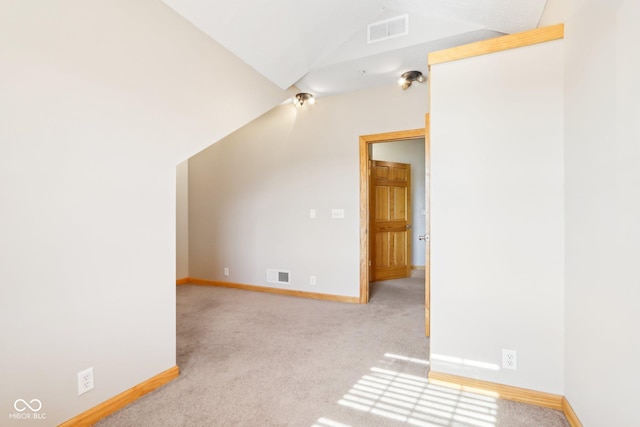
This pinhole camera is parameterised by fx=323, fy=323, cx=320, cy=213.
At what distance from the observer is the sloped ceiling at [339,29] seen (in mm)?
2367

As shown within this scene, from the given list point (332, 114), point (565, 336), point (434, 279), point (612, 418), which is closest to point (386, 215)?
point (332, 114)

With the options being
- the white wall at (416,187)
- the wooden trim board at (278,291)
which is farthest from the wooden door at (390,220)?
the wooden trim board at (278,291)

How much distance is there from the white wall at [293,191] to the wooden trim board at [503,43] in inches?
69.0

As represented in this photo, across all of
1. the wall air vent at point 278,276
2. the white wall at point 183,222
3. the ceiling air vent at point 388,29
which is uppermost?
the ceiling air vent at point 388,29

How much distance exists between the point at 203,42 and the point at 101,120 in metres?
1.00

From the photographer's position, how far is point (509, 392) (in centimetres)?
195

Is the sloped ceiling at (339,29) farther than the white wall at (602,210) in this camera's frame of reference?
Yes

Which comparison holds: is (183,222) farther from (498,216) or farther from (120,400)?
(498,216)

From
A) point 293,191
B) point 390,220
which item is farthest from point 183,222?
point 390,220

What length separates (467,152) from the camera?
6.82 ft

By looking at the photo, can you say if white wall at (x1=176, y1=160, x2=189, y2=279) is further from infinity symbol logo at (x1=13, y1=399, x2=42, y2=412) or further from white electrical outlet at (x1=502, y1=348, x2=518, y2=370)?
white electrical outlet at (x1=502, y1=348, x2=518, y2=370)

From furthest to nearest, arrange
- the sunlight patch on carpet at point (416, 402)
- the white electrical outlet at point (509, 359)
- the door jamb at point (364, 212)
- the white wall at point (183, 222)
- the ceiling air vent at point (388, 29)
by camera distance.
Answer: the white wall at point (183, 222) < the door jamb at point (364, 212) < the ceiling air vent at point (388, 29) < the white electrical outlet at point (509, 359) < the sunlight patch on carpet at point (416, 402)

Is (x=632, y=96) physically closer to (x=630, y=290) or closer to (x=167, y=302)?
(x=630, y=290)

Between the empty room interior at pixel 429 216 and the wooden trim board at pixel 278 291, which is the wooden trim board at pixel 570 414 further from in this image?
the wooden trim board at pixel 278 291
